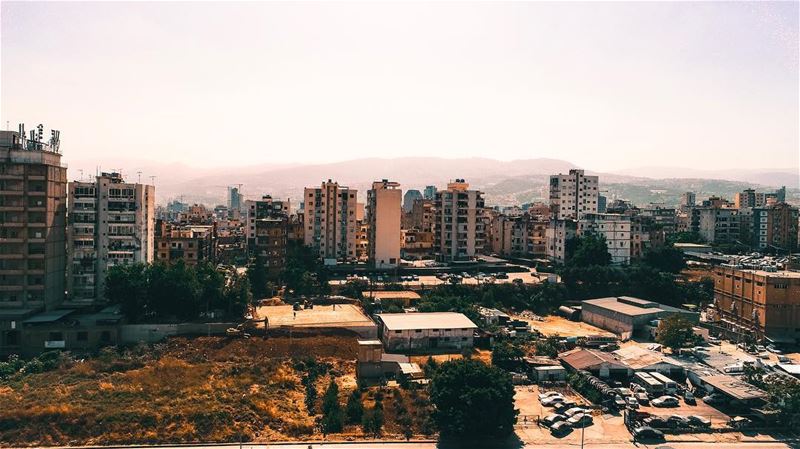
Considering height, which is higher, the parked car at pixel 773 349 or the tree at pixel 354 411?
the parked car at pixel 773 349

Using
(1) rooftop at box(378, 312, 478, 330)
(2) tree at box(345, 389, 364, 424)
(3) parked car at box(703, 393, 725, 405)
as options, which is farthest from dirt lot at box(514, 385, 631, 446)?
(1) rooftop at box(378, 312, 478, 330)

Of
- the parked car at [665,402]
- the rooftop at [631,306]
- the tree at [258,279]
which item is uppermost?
the tree at [258,279]

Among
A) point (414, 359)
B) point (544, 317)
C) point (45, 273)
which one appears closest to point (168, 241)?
point (45, 273)

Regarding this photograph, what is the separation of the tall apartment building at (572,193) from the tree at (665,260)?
43.1 feet

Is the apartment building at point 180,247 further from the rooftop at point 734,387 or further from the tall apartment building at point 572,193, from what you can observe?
the tall apartment building at point 572,193

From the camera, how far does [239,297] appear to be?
34844mm

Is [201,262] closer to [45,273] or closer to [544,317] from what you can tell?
[45,273]

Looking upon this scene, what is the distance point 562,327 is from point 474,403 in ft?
63.7

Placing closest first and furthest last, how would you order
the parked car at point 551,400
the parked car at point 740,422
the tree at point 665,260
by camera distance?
the parked car at point 740,422
the parked car at point 551,400
the tree at point 665,260

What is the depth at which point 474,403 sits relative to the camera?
2172 cm

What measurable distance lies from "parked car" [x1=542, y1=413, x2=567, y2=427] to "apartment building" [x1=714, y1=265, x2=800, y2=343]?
1778cm

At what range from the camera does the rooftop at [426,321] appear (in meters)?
33.8

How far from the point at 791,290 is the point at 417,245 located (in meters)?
32.7

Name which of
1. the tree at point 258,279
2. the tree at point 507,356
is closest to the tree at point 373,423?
the tree at point 507,356
